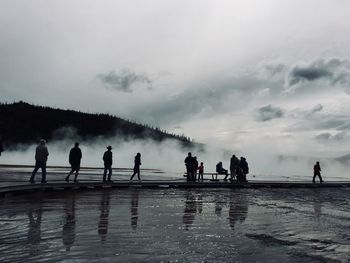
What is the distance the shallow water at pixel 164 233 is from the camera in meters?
7.50

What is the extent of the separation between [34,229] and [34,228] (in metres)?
0.12

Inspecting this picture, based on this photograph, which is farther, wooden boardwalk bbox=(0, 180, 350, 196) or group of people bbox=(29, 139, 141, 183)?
group of people bbox=(29, 139, 141, 183)

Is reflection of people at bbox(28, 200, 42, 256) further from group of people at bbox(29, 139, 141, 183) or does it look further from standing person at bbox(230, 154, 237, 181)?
standing person at bbox(230, 154, 237, 181)

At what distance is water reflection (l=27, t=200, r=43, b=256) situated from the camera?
25.2 ft

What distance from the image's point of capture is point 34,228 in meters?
9.62

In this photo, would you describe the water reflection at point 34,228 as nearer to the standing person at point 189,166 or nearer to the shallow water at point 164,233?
the shallow water at point 164,233

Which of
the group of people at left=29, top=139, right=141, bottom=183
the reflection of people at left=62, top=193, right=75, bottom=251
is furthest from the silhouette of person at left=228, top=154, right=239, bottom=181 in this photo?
the reflection of people at left=62, top=193, right=75, bottom=251

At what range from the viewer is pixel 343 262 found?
24.4 feet

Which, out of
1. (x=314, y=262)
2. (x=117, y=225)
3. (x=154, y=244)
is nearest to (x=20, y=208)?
(x=117, y=225)

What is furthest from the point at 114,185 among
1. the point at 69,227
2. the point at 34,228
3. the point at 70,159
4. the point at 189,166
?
the point at 34,228

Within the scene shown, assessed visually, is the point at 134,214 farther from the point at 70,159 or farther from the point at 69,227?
the point at 70,159

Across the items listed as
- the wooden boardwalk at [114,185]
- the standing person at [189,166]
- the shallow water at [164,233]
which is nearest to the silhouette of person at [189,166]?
the standing person at [189,166]

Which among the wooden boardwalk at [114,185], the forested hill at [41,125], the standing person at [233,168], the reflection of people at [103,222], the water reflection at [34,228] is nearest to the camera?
the water reflection at [34,228]

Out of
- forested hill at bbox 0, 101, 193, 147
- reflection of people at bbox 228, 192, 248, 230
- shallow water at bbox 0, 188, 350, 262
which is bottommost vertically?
shallow water at bbox 0, 188, 350, 262
